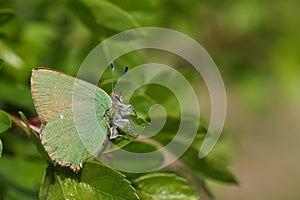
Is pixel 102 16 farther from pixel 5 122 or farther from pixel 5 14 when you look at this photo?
pixel 5 122

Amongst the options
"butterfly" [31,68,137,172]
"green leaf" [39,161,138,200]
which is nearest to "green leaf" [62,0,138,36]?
"butterfly" [31,68,137,172]

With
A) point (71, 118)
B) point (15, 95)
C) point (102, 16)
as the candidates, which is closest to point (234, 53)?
point (15, 95)

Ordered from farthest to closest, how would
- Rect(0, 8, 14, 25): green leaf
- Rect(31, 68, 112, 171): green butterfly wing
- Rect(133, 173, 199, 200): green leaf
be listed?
Rect(0, 8, 14, 25): green leaf
Rect(133, 173, 199, 200): green leaf
Rect(31, 68, 112, 171): green butterfly wing

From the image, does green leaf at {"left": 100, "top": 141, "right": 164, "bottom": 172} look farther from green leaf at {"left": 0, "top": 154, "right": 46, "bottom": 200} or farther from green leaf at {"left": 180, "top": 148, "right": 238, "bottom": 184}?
green leaf at {"left": 0, "top": 154, "right": 46, "bottom": 200}

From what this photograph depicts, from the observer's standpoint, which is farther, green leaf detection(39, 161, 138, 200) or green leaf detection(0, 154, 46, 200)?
green leaf detection(0, 154, 46, 200)

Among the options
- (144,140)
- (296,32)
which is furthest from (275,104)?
(144,140)

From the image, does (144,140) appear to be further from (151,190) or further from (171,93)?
(171,93)
